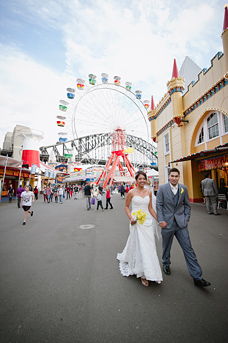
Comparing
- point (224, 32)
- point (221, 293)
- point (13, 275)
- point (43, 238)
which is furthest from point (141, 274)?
point (224, 32)

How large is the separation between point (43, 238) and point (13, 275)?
2201 millimetres

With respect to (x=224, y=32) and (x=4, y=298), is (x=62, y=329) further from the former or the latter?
(x=224, y=32)

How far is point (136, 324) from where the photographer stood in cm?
181

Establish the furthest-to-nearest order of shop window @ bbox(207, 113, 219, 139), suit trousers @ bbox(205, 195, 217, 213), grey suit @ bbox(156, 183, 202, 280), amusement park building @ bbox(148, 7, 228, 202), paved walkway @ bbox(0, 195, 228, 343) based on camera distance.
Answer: shop window @ bbox(207, 113, 219, 139)
amusement park building @ bbox(148, 7, 228, 202)
suit trousers @ bbox(205, 195, 217, 213)
grey suit @ bbox(156, 183, 202, 280)
paved walkway @ bbox(0, 195, 228, 343)

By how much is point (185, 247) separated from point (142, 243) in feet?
2.28

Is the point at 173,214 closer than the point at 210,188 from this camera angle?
Yes

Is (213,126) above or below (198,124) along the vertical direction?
below

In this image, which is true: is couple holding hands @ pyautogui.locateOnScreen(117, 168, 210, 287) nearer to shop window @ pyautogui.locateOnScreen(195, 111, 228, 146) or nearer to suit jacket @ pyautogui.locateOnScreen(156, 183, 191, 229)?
suit jacket @ pyautogui.locateOnScreen(156, 183, 191, 229)

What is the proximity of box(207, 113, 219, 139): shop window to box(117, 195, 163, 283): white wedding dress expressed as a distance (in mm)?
8797

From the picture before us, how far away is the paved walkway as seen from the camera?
5.58 ft

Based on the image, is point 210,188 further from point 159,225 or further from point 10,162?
point 10,162

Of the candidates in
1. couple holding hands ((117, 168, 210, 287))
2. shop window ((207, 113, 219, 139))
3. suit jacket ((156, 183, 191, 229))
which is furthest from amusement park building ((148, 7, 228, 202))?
couple holding hands ((117, 168, 210, 287))

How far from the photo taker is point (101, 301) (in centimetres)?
219

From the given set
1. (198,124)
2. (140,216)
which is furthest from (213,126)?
(140,216)
